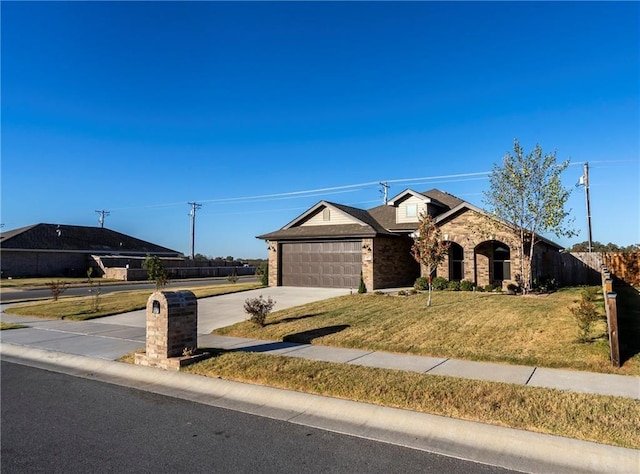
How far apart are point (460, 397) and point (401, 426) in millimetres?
1044

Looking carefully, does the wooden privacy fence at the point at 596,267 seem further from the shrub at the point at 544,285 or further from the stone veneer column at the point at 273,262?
the stone veneer column at the point at 273,262

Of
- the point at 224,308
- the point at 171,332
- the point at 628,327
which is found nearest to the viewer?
the point at 171,332

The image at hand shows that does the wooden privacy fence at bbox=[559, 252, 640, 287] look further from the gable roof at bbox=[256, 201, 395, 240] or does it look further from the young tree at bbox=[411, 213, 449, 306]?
the young tree at bbox=[411, 213, 449, 306]

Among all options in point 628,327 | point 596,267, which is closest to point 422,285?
point 628,327

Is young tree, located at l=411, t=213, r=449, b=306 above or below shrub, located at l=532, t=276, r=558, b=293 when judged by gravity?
above

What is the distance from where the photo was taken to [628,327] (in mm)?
10758

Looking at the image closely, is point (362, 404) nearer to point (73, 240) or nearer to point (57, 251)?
point (57, 251)

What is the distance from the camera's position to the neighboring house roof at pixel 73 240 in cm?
4212

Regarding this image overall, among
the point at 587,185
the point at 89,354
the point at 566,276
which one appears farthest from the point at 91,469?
the point at 587,185

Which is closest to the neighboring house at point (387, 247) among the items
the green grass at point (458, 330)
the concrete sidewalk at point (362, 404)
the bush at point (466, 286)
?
Result: the bush at point (466, 286)

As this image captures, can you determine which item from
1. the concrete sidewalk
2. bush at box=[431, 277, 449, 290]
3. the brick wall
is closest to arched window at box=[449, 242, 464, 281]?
bush at box=[431, 277, 449, 290]

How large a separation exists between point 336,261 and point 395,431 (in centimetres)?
1927

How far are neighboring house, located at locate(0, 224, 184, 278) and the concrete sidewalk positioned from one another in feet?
111

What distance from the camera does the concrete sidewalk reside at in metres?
4.45
